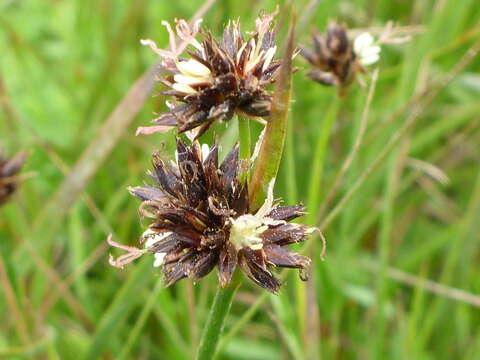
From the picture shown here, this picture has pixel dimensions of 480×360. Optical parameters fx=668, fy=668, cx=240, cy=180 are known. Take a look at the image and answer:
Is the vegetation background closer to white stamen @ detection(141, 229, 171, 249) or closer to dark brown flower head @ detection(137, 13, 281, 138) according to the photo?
white stamen @ detection(141, 229, 171, 249)

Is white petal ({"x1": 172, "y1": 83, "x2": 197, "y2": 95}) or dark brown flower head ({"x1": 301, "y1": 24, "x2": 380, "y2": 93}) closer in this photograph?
white petal ({"x1": 172, "y1": 83, "x2": 197, "y2": 95})

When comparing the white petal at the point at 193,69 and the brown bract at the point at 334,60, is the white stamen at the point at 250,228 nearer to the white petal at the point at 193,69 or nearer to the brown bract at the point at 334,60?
the white petal at the point at 193,69

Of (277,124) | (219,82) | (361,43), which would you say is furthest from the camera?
(361,43)

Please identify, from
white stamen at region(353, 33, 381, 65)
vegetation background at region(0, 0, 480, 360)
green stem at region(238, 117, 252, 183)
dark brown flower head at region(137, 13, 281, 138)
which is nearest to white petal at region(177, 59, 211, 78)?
dark brown flower head at region(137, 13, 281, 138)

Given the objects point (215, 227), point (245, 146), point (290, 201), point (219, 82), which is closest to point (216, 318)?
point (215, 227)

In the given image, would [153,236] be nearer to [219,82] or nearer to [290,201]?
[219,82]

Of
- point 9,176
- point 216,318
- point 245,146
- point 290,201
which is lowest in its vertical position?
point 290,201

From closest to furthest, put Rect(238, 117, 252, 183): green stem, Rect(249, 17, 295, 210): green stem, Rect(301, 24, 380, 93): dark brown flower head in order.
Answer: Rect(249, 17, 295, 210): green stem
Rect(238, 117, 252, 183): green stem
Rect(301, 24, 380, 93): dark brown flower head
